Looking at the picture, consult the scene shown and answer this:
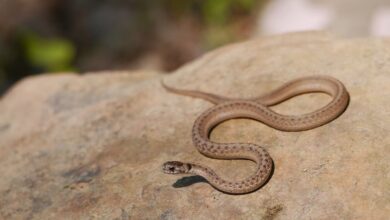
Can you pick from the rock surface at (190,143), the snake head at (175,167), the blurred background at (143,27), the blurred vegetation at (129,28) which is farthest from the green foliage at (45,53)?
the snake head at (175,167)

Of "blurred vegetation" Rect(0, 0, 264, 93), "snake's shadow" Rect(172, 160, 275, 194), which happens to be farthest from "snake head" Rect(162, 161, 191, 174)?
"blurred vegetation" Rect(0, 0, 264, 93)

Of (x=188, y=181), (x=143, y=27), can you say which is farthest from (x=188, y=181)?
(x=143, y=27)

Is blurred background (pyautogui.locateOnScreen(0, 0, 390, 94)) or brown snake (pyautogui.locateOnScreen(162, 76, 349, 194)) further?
blurred background (pyautogui.locateOnScreen(0, 0, 390, 94))

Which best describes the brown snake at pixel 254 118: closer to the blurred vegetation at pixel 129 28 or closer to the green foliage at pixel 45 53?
the green foliage at pixel 45 53

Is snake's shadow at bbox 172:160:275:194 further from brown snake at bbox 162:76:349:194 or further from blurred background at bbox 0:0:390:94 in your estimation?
blurred background at bbox 0:0:390:94

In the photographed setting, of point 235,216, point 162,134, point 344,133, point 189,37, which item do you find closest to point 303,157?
point 344,133

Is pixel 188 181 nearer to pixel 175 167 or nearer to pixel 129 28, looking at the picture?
pixel 175 167
